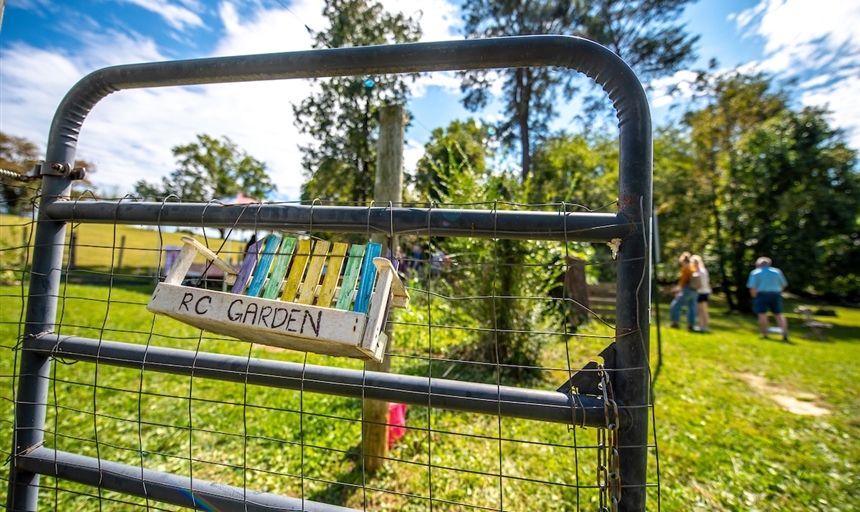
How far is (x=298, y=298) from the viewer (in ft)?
3.34

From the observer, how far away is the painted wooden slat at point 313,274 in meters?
1.00

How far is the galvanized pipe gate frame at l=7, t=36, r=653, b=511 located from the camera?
0.97m

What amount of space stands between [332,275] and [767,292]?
10.5m

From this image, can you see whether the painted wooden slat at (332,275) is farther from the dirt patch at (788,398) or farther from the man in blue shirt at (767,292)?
the man in blue shirt at (767,292)

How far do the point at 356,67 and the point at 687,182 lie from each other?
2110 cm

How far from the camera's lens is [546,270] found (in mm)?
4891

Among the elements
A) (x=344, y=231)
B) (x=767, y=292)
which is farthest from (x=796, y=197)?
(x=344, y=231)

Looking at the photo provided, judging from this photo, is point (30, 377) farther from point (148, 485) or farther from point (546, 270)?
point (546, 270)

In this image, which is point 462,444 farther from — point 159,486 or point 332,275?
point 332,275

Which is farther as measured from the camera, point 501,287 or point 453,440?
point 501,287

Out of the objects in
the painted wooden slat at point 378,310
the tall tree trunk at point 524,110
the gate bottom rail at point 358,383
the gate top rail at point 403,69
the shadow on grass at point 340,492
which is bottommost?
the shadow on grass at point 340,492

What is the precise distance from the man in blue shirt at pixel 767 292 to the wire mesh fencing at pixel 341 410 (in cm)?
397

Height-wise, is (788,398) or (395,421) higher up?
(395,421)

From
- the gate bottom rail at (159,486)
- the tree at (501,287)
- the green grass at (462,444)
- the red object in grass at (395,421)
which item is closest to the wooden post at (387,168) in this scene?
the green grass at (462,444)
